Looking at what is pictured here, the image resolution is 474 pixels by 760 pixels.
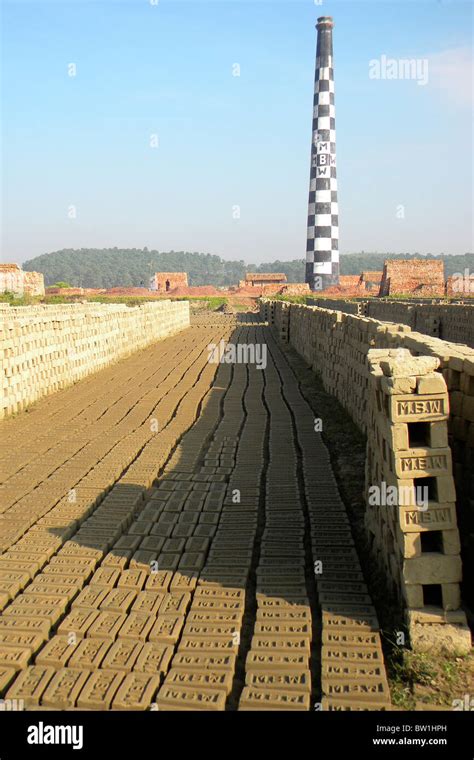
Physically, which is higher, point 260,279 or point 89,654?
point 260,279

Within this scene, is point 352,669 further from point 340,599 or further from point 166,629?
point 166,629

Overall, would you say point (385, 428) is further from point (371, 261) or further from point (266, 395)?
point (371, 261)

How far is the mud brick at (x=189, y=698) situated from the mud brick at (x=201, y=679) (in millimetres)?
20

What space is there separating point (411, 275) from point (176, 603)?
36.6 m

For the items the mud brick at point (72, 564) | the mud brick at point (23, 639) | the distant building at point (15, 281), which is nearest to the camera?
the mud brick at point (23, 639)

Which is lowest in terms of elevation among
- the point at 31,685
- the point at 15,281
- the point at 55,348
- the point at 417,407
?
the point at 31,685

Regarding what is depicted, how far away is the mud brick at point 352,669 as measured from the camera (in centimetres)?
342

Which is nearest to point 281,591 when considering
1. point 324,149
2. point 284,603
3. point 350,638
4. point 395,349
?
point 284,603

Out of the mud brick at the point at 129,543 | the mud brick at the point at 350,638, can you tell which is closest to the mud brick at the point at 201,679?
the mud brick at the point at 350,638

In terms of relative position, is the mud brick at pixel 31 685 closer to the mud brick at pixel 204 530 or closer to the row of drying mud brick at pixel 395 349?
the mud brick at pixel 204 530

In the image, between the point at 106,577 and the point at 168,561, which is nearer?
the point at 106,577

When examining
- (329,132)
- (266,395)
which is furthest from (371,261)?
(266,395)

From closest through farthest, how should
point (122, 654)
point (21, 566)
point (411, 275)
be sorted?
point (122, 654), point (21, 566), point (411, 275)

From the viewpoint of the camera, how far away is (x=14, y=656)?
369 centimetres
